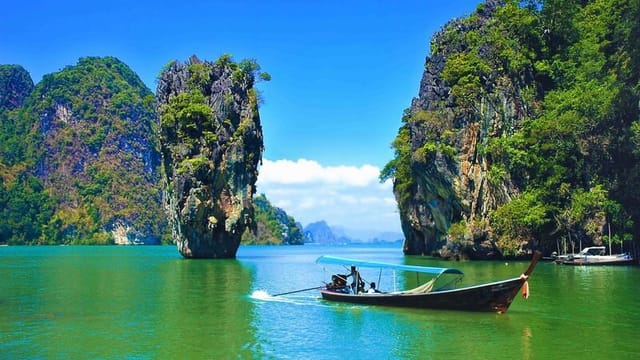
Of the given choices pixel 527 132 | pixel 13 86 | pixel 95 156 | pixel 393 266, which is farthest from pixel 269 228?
pixel 393 266

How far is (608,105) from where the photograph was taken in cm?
→ 3641

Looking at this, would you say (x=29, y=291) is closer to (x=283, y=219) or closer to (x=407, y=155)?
(x=407, y=155)

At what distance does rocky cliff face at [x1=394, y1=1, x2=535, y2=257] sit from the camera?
43719 mm

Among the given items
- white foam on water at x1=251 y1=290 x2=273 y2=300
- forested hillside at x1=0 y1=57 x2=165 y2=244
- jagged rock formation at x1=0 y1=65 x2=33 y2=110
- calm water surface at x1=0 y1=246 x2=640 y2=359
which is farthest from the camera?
jagged rock formation at x1=0 y1=65 x2=33 y2=110

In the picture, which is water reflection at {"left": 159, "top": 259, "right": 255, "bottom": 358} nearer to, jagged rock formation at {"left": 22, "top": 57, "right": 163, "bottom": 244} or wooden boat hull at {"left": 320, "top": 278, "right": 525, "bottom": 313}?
wooden boat hull at {"left": 320, "top": 278, "right": 525, "bottom": 313}

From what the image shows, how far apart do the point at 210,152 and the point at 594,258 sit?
31.8m

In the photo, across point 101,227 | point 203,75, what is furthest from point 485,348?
point 101,227

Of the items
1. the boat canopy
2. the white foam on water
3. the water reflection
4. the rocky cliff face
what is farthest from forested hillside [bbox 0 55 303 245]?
the boat canopy

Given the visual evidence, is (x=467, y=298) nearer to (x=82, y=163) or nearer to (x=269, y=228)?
(x=82, y=163)

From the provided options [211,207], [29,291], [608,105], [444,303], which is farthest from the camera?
[211,207]

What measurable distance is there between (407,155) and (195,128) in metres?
19.8

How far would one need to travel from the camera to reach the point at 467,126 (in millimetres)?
44281

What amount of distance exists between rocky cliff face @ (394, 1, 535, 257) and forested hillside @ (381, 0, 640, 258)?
80 mm

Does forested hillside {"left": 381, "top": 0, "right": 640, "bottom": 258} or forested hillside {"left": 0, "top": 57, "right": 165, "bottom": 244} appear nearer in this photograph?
forested hillside {"left": 381, "top": 0, "right": 640, "bottom": 258}
